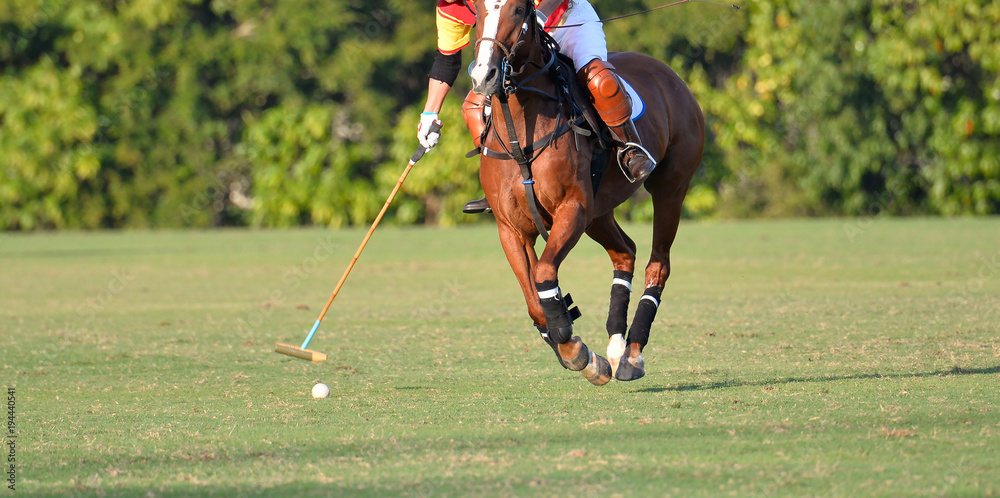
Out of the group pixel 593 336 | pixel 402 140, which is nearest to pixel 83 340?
pixel 593 336

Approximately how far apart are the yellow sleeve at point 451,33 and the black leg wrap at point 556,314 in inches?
61.3

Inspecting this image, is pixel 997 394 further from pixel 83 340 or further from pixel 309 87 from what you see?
pixel 309 87

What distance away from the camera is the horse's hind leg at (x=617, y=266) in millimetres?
6547

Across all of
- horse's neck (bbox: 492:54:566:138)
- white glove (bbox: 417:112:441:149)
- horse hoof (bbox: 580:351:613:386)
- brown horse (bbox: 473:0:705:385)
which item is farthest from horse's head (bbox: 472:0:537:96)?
horse hoof (bbox: 580:351:613:386)

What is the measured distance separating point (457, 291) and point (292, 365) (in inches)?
200

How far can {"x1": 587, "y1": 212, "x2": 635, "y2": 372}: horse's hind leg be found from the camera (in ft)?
21.5

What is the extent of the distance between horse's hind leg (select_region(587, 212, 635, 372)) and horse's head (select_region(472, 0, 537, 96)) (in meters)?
1.53

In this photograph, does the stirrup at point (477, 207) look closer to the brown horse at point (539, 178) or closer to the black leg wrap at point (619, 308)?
the brown horse at point (539, 178)

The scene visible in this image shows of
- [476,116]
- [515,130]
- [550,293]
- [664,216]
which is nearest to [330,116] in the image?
[664,216]

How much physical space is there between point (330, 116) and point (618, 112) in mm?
20993

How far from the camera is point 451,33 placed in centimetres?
652

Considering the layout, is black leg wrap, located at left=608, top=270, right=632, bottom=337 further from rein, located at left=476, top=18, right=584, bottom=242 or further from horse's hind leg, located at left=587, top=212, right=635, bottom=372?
rein, located at left=476, top=18, right=584, bottom=242

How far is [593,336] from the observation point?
866cm

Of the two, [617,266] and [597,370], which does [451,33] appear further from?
[597,370]
